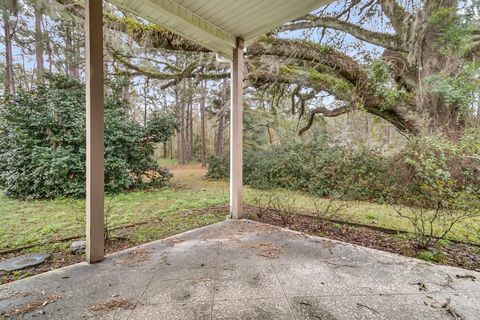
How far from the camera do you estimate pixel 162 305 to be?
1.54 meters

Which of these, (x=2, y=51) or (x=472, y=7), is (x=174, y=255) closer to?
(x=472, y=7)

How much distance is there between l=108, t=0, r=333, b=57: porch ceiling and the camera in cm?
252

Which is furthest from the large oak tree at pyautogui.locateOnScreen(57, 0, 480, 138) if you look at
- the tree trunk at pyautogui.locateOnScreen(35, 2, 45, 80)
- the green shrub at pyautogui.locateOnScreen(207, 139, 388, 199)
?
the tree trunk at pyautogui.locateOnScreen(35, 2, 45, 80)

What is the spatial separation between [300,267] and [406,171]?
4.18 meters

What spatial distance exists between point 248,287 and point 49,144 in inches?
232

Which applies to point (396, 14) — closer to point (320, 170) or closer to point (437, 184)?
point (320, 170)

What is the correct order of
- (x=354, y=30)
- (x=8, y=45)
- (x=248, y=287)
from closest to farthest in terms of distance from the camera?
(x=248, y=287) < (x=354, y=30) < (x=8, y=45)

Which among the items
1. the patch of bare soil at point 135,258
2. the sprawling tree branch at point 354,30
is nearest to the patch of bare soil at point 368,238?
the patch of bare soil at point 135,258

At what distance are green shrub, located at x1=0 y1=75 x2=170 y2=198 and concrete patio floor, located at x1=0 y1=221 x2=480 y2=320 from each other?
152 inches

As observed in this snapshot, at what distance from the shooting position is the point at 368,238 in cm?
296

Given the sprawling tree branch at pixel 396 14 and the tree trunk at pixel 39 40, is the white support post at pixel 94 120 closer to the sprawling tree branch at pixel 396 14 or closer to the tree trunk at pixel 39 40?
the sprawling tree branch at pixel 396 14

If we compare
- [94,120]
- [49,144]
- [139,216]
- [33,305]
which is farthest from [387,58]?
[49,144]

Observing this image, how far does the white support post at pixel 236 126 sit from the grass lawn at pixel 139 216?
505mm

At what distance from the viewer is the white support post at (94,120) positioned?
200cm
